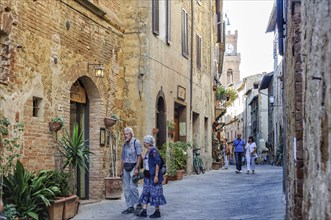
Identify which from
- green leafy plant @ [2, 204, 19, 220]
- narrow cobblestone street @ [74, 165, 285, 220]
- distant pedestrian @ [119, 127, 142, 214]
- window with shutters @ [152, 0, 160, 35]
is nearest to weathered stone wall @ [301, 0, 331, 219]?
green leafy plant @ [2, 204, 19, 220]

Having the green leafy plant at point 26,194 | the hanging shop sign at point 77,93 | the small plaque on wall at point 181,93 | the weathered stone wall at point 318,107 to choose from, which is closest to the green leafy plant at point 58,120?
the hanging shop sign at point 77,93

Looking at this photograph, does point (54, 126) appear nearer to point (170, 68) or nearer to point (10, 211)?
point (10, 211)

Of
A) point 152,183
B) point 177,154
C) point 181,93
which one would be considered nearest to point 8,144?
point 152,183

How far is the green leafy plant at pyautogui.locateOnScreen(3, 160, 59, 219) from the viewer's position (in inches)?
301

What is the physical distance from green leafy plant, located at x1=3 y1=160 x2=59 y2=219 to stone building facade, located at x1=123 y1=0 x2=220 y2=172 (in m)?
6.37

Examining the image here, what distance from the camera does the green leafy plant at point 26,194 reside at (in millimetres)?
7637

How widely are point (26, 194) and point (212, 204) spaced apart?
4.24 meters

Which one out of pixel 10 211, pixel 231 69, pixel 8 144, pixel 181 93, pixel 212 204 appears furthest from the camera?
pixel 231 69

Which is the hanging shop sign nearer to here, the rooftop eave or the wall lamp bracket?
the wall lamp bracket

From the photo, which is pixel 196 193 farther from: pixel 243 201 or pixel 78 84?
pixel 78 84

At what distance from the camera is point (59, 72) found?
10070mm

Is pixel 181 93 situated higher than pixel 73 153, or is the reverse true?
pixel 181 93

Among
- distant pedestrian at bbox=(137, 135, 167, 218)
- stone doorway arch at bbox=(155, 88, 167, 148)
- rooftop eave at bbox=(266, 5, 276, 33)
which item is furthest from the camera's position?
rooftop eave at bbox=(266, 5, 276, 33)

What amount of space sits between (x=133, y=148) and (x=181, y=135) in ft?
32.4
